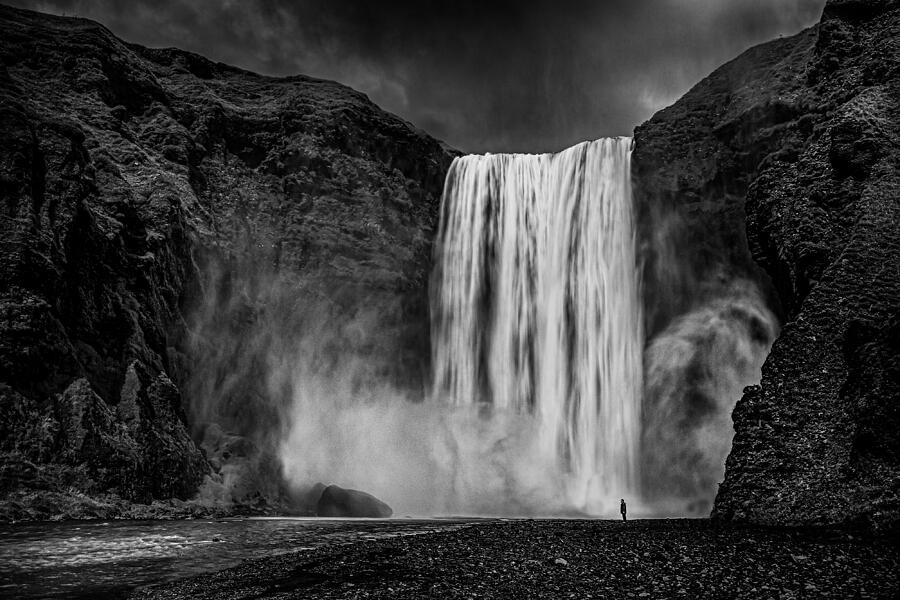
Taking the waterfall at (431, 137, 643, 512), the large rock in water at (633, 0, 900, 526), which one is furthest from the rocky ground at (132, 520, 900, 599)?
the waterfall at (431, 137, 643, 512)

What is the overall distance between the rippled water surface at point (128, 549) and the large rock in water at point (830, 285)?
10.3m

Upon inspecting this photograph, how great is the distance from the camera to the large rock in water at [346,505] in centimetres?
2909

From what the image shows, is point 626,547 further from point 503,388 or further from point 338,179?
point 338,179

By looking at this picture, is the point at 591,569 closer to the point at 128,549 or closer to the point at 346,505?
the point at 128,549

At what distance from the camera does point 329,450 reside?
37.3 metres

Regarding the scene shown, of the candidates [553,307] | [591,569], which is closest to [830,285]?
[591,569]

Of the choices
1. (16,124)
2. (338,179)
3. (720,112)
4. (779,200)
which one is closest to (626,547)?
(779,200)

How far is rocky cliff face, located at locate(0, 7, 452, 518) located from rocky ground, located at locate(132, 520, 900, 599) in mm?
13386

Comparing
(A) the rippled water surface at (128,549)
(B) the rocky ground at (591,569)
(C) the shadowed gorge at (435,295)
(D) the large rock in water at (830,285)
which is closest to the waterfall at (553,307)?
(C) the shadowed gorge at (435,295)

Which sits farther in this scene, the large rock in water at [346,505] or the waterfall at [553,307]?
the waterfall at [553,307]

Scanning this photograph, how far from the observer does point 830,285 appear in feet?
56.0

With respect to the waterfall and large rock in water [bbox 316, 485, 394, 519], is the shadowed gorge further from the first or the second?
large rock in water [bbox 316, 485, 394, 519]

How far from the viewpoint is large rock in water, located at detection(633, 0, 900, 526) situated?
13.2m

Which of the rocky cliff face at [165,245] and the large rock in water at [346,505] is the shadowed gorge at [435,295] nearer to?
the rocky cliff face at [165,245]
